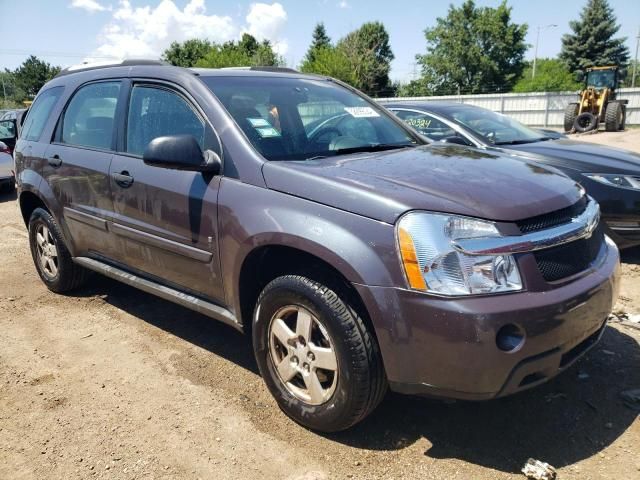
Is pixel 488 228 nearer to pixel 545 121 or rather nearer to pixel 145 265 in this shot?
pixel 145 265

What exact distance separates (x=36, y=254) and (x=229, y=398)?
291cm

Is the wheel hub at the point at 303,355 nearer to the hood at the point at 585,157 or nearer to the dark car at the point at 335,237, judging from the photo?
the dark car at the point at 335,237

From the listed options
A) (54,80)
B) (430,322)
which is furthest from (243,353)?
(54,80)

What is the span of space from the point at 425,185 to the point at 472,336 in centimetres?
71

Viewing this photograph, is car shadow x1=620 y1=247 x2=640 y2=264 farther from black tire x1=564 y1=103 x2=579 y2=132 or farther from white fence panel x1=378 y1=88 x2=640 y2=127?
white fence panel x1=378 y1=88 x2=640 y2=127

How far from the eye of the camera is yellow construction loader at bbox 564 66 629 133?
21.1 m

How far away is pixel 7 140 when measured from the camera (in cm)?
1332

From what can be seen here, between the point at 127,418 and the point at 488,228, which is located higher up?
the point at 488,228

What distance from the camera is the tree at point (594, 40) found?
56.5 meters

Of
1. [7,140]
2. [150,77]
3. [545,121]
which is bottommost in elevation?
[545,121]

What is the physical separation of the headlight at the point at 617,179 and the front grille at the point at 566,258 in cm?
264

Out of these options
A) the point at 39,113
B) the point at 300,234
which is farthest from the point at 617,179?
the point at 39,113


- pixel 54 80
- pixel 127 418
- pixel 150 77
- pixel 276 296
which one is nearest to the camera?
pixel 276 296

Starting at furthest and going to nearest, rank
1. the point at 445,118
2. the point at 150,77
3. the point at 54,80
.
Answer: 1. the point at 445,118
2. the point at 54,80
3. the point at 150,77
